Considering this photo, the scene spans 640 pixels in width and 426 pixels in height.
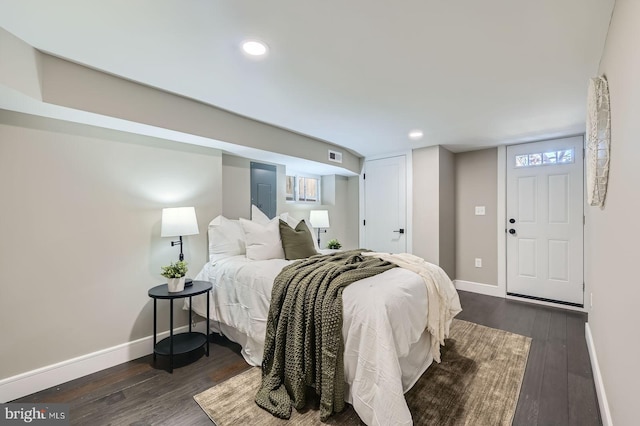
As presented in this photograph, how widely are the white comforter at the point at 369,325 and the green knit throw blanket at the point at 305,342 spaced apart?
79 millimetres

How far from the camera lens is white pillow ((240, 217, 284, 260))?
2.78 metres

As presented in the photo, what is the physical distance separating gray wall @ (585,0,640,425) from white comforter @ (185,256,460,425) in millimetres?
931

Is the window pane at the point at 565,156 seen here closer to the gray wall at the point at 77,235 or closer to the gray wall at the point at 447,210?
the gray wall at the point at 447,210

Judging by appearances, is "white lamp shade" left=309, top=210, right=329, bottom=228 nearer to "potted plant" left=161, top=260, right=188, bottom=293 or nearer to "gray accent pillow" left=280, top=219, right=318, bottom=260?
"gray accent pillow" left=280, top=219, right=318, bottom=260

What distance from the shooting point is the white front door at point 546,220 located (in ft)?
11.6

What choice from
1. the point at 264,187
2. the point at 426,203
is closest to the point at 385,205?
the point at 426,203

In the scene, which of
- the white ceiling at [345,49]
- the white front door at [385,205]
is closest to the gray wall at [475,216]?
the white front door at [385,205]

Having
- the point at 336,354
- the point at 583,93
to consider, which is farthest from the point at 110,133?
the point at 583,93

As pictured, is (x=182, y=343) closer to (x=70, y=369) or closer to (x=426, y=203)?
(x=70, y=369)

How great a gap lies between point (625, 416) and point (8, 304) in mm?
3488

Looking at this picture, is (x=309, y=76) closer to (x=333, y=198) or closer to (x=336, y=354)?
(x=336, y=354)

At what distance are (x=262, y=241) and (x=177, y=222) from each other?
80cm

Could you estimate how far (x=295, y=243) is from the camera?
291 centimetres

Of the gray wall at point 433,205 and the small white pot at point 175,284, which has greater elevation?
the gray wall at point 433,205
